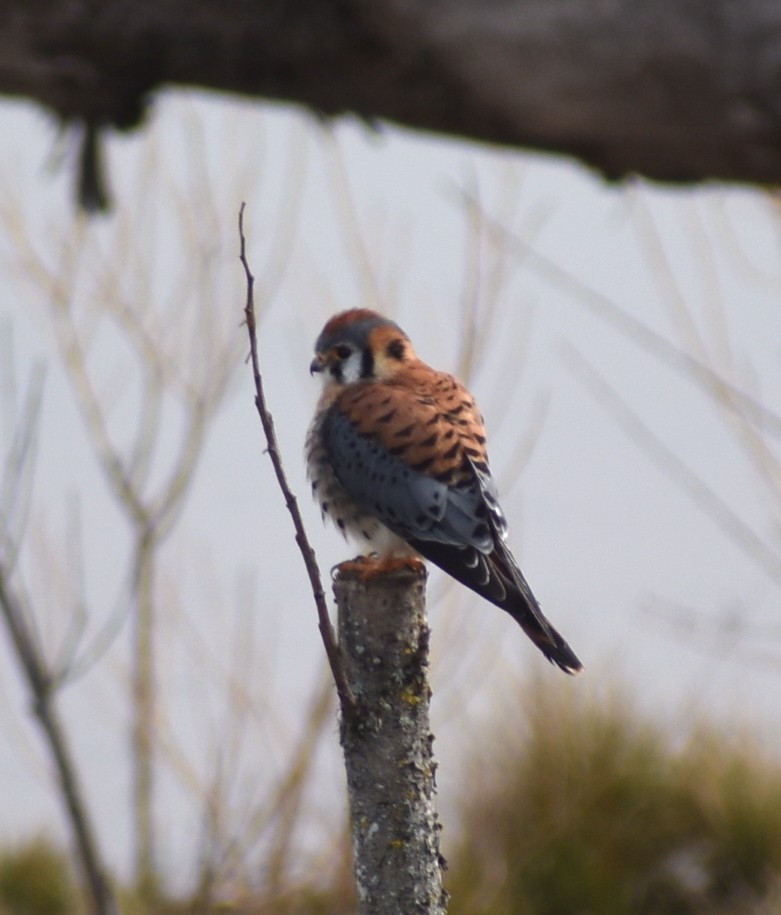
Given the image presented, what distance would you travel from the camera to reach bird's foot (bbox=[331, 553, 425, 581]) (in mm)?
2170

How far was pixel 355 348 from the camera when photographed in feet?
10.6

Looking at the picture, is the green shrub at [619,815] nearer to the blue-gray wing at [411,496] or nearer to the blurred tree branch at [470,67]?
the blue-gray wing at [411,496]

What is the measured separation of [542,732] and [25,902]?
2816 mm

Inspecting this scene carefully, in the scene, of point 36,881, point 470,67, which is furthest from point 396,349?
point 36,881

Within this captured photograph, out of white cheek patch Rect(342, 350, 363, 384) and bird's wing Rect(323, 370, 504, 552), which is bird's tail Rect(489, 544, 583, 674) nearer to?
bird's wing Rect(323, 370, 504, 552)

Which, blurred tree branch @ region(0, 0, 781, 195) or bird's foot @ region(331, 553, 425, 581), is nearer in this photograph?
bird's foot @ region(331, 553, 425, 581)

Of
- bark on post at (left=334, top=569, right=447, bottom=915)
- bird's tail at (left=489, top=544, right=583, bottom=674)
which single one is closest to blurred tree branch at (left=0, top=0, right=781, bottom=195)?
bird's tail at (left=489, top=544, right=583, bottom=674)

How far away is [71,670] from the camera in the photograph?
346 cm

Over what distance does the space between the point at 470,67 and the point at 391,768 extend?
4.45 ft

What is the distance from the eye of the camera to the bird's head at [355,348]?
3.22 metres

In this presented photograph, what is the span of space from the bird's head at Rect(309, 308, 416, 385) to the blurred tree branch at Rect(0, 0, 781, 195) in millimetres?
623

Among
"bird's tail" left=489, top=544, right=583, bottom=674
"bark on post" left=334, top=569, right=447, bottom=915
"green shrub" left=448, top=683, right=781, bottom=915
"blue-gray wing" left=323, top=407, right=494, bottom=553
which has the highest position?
"green shrub" left=448, top=683, right=781, bottom=915

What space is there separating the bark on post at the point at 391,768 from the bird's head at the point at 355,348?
1.26 m

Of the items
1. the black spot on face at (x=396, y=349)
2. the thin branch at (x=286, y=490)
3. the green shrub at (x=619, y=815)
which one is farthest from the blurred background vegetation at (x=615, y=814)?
the thin branch at (x=286, y=490)
